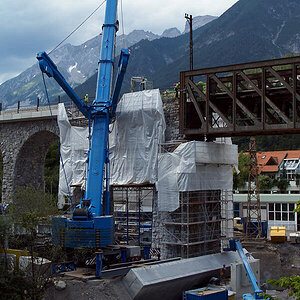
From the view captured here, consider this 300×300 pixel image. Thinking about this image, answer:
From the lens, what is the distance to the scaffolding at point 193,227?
20672mm

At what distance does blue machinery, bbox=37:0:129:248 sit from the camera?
59.2ft

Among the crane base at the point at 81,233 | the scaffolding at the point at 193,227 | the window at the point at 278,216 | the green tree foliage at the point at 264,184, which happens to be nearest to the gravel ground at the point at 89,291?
the crane base at the point at 81,233

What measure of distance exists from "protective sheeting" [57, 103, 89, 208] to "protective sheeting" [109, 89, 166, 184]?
1.94 metres

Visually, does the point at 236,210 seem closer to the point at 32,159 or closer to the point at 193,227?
the point at 32,159

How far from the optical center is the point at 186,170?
2028cm

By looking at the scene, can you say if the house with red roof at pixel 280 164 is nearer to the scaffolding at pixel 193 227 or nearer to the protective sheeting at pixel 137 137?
the scaffolding at pixel 193 227

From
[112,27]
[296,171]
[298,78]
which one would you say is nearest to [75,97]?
[112,27]

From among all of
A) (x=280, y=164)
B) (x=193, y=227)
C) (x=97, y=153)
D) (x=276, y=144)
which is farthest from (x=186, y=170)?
(x=276, y=144)

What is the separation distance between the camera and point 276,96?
19.4 m

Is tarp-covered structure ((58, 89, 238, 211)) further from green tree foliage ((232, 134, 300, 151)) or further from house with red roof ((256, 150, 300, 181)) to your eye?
green tree foliage ((232, 134, 300, 151))

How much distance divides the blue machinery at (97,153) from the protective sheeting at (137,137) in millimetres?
854

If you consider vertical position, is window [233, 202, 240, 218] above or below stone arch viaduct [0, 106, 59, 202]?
below

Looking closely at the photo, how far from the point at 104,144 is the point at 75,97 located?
2559 mm

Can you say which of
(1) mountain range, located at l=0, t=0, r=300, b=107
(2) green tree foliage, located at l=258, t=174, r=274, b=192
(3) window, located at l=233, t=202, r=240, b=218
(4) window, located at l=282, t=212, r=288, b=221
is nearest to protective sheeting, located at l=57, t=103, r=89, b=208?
(4) window, located at l=282, t=212, r=288, b=221
